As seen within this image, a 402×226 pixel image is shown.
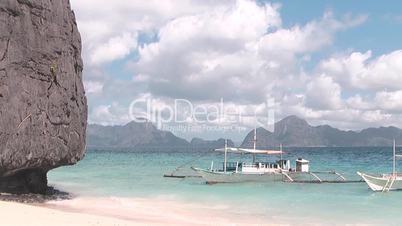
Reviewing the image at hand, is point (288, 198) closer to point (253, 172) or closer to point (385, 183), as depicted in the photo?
point (385, 183)

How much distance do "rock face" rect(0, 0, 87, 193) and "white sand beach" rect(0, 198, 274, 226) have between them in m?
2.52

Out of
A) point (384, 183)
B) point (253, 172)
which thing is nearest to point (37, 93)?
point (253, 172)

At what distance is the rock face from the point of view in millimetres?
22953

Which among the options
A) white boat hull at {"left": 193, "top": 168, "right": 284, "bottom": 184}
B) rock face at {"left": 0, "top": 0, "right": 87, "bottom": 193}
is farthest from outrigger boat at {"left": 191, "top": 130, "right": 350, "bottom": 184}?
rock face at {"left": 0, "top": 0, "right": 87, "bottom": 193}

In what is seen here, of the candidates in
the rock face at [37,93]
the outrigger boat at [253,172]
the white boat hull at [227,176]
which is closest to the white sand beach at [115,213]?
the rock face at [37,93]

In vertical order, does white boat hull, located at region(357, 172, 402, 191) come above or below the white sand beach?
above

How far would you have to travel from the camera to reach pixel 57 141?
2612 centimetres

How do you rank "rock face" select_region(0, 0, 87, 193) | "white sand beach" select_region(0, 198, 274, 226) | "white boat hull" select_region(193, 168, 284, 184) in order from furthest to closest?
"white boat hull" select_region(193, 168, 284, 184), "rock face" select_region(0, 0, 87, 193), "white sand beach" select_region(0, 198, 274, 226)

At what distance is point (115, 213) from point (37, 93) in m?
7.23

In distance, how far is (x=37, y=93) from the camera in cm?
2477

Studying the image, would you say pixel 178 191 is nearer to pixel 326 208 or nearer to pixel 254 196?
pixel 254 196

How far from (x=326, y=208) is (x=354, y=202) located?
14.3ft

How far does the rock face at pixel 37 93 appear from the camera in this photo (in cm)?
2295

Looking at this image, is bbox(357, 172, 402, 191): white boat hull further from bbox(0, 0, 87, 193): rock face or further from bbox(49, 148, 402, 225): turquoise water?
bbox(0, 0, 87, 193): rock face
